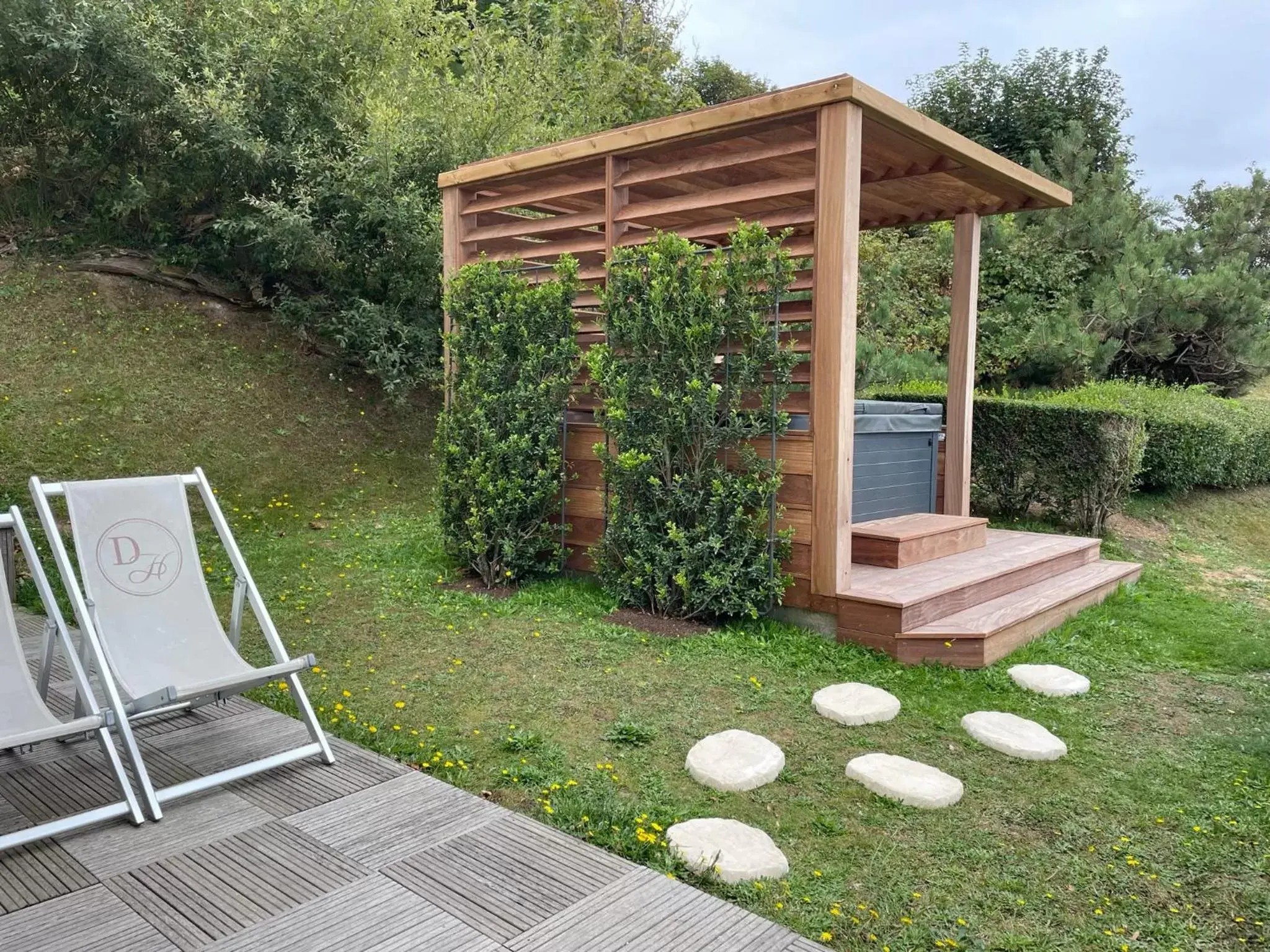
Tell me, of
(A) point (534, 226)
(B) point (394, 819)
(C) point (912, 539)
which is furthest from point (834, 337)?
(B) point (394, 819)

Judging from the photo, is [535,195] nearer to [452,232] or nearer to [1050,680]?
[452,232]

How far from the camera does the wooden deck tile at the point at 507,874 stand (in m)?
2.46

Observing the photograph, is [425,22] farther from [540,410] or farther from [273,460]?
[540,410]

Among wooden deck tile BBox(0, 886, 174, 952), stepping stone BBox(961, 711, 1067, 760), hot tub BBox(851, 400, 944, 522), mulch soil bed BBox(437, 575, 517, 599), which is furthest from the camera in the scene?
hot tub BBox(851, 400, 944, 522)

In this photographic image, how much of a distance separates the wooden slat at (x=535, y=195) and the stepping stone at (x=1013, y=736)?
3.77 metres

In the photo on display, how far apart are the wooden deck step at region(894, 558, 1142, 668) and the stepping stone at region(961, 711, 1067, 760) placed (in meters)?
0.62

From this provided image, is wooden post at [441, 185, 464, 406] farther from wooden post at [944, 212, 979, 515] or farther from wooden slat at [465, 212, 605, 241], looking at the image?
wooden post at [944, 212, 979, 515]

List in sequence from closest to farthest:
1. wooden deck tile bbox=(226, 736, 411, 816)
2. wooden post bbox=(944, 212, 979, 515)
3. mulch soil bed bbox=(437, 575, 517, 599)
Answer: wooden deck tile bbox=(226, 736, 411, 816), mulch soil bed bbox=(437, 575, 517, 599), wooden post bbox=(944, 212, 979, 515)

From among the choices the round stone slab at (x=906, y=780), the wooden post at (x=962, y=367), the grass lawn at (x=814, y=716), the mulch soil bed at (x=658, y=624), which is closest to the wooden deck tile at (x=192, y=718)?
the grass lawn at (x=814, y=716)

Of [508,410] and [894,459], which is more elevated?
[508,410]

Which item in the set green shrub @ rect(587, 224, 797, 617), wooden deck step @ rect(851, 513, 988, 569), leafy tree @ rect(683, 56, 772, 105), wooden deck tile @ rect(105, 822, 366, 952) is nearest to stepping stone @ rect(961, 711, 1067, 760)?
green shrub @ rect(587, 224, 797, 617)

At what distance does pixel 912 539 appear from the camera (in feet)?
18.5

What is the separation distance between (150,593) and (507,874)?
76.0 inches

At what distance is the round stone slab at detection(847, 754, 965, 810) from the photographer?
3.19m
